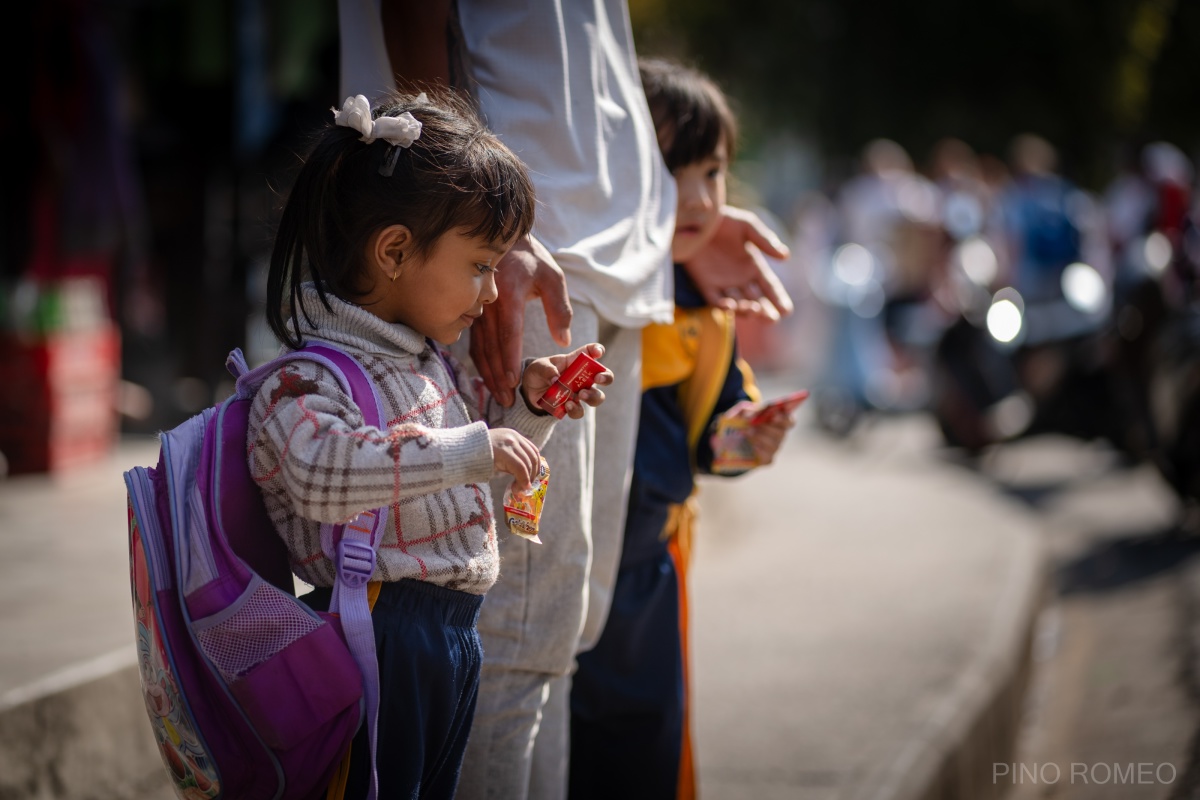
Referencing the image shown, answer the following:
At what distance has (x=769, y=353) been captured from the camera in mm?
15445

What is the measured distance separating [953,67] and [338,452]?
18053 millimetres

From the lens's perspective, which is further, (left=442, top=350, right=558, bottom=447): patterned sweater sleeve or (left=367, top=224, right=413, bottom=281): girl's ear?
(left=442, top=350, right=558, bottom=447): patterned sweater sleeve

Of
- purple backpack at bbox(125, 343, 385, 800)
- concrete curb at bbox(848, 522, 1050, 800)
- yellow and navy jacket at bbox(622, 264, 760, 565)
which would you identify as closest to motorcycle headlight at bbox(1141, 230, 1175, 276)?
concrete curb at bbox(848, 522, 1050, 800)

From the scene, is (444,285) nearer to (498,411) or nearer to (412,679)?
(498,411)

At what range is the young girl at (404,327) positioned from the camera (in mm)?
1720

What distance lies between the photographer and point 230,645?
163cm

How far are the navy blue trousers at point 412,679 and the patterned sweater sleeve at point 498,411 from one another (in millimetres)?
295

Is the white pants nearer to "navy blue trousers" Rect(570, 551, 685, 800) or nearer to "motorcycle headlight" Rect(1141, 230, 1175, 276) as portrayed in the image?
"navy blue trousers" Rect(570, 551, 685, 800)

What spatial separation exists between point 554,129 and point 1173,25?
1911 centimetres

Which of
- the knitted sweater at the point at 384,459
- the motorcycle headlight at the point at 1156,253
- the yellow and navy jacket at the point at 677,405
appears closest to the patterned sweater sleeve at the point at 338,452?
the knitted sweater at the point at 384,459

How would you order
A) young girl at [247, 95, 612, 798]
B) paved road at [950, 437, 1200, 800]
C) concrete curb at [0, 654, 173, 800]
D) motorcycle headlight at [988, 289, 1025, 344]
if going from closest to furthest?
young girl at [247, 95, 612, 798], concrete curb at [0, 654, 173, 800], paved road at [950, 437, 1200, 800], motorcycle headlight at [988, 289, 1025, 344]

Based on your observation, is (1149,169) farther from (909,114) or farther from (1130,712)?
(909,114)

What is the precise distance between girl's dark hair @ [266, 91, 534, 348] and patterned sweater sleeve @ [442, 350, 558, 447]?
10.8 inches

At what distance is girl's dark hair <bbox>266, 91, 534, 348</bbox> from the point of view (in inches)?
68.6
